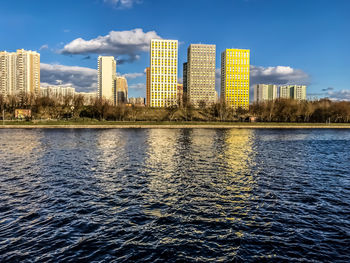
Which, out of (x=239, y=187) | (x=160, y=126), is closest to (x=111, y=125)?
(x=160, y=126)

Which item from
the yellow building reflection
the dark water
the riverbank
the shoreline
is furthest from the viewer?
the riverbank

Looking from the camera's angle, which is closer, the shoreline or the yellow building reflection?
the yellow building reflection

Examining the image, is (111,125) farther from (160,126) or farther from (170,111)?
(170,111)

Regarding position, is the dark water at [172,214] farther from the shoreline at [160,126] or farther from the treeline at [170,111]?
the treeline at [170,111]

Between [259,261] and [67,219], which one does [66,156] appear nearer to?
[67,219]

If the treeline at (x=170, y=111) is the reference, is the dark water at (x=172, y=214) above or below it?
below

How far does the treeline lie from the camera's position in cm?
14700

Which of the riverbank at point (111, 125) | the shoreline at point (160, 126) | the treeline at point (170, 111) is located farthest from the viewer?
the treeline at point (170, 111)

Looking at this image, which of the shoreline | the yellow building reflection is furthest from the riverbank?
the yellow building reflection

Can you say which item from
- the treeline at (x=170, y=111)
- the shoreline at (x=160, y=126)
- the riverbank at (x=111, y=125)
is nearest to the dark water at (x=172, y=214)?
the shoreline at (x=160, y=126)

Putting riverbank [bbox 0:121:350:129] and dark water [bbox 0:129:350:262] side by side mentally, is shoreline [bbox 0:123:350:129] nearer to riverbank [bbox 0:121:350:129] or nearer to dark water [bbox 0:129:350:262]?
riverbank [bbox 0:121:350:129]

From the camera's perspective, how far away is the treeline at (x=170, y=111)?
14700cm

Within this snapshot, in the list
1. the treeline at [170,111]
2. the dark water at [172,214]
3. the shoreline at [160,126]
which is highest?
the treeline at [170,111]

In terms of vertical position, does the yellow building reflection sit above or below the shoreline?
below
